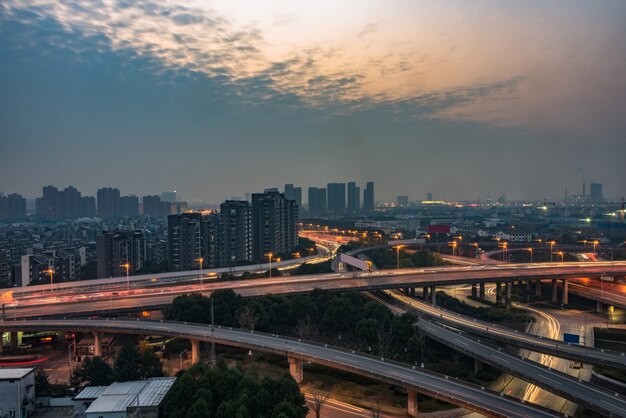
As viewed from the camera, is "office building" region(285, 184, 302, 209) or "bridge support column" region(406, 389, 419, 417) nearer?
"bridge support column" region(406, 389, 419, 417)

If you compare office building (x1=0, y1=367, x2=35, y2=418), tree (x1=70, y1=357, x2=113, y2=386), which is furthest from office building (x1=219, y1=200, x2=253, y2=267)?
office building (x1=0, y1=367, x2=35, y2=418)

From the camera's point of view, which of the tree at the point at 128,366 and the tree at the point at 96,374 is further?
the tree at the point at 96,374

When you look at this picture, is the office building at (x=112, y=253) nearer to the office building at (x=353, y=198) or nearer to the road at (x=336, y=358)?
the road at (x=336, y=358)

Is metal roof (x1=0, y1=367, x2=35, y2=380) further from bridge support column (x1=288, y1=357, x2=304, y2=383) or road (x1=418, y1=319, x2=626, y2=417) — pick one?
road (x1=418, y1=319, x2=626, y2=417)

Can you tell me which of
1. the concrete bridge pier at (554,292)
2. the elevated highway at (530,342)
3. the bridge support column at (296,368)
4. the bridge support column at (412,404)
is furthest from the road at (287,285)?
the bridge support column at (412,404)

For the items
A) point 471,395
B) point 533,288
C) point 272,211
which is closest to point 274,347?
point 471,395

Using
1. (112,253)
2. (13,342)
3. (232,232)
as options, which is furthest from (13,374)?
(232,232)
